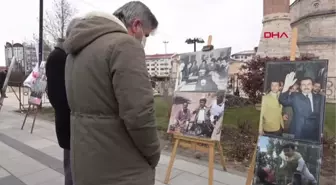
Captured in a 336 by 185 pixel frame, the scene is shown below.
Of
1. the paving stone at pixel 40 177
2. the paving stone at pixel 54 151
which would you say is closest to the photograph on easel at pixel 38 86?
the paving stone at pixel 54 151

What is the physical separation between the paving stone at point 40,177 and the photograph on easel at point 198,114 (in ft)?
Result: 5.09

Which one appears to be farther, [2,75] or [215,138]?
[2,75]

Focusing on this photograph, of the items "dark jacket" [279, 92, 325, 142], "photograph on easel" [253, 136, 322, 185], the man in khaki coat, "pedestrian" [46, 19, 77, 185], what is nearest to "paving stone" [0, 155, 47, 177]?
"pedestrian" [46, 19, 77, 185]

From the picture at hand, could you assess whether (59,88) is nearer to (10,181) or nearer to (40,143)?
(10,181)

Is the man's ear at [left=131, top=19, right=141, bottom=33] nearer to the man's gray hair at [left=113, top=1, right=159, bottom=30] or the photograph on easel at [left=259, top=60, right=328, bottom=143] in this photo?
the man's gray hair at [left=113, top=1, right=159, bottom=30]

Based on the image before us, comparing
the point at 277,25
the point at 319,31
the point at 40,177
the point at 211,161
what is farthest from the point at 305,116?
the point at 319,31

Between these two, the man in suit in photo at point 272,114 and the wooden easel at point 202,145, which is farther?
the wooden easel at point 202,145

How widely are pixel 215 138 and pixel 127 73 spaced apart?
1.83m

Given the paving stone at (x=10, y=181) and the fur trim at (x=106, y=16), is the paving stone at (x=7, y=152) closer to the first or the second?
the paving stone at (x=10, y=181)

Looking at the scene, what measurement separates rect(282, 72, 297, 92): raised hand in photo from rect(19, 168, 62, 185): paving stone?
8.89 ft

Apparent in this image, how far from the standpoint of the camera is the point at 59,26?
12.1 m

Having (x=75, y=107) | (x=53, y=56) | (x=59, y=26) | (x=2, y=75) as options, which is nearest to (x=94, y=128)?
(x=75, y=107)

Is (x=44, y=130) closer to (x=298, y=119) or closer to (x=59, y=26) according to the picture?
(x=298, y=119)

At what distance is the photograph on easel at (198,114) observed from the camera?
2793mm
